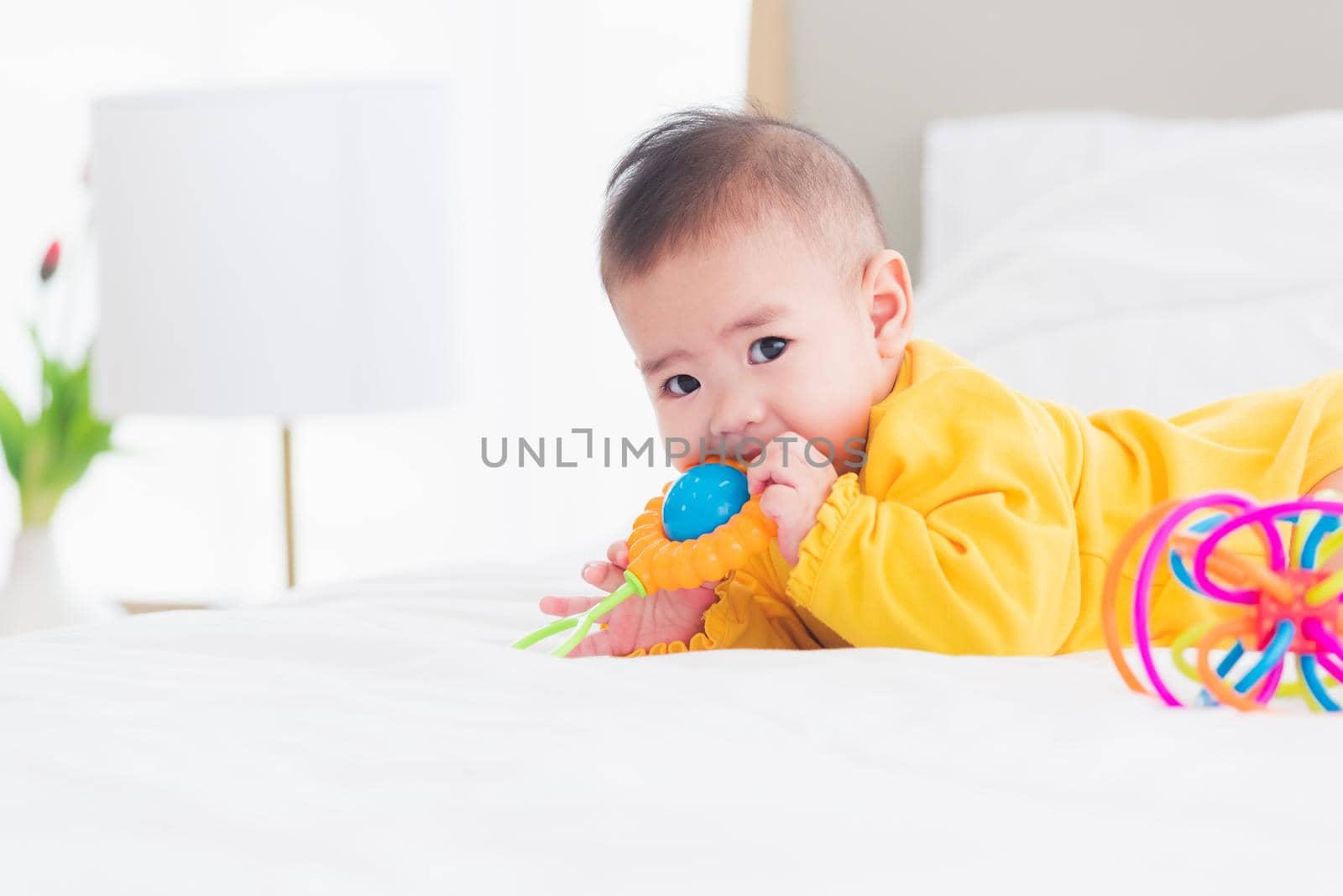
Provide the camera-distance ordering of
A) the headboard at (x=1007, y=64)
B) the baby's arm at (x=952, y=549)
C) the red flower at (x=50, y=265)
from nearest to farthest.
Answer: the baby's arm at (x=952, y=549) < the headboard at (x=1007, y=64) < the red flower at (x=50, y=265)

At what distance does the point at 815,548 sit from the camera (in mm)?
928

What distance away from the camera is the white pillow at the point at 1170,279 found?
1553mm

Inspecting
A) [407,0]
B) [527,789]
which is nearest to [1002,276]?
[527,789]

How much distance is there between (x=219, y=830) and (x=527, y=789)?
0.42 ft

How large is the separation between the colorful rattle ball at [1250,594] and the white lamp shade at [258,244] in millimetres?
1420

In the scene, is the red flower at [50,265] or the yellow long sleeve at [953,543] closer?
the yellow long sleeve at [953,543]

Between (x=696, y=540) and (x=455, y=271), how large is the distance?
1763mm

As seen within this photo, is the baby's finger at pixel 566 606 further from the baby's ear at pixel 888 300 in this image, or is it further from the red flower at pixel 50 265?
the red flower at pixel 50 265

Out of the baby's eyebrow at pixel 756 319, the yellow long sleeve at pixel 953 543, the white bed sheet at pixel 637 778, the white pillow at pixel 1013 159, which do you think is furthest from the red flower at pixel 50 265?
the yellow long sleeve at pixel 953 543

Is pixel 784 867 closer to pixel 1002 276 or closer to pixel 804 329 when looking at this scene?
pixel 804 329

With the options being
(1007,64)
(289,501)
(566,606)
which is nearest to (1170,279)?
(1007,64)

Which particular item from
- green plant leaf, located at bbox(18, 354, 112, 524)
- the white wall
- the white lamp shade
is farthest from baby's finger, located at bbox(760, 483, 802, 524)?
green plant leaf, located at bbox(18, 354, 112, 524)

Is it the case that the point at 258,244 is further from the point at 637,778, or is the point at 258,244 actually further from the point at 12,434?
the point at 637,778

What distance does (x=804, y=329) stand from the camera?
102 cm
